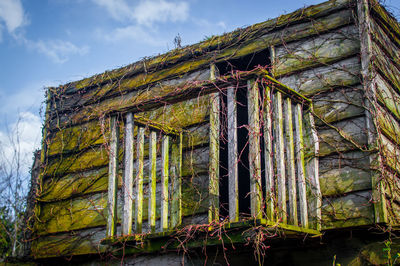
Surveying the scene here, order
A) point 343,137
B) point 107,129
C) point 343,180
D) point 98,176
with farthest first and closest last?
point 107,129
point 98,176
point 343,137
point 343,180

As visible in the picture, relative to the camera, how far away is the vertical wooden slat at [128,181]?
182 inches

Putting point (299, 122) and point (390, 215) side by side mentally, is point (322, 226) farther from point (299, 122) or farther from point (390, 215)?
point (299, 122)

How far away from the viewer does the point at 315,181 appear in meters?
4.71

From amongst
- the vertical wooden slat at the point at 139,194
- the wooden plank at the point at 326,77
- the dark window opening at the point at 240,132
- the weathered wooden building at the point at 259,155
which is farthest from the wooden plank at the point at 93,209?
the wooden plank at the point at 326,77

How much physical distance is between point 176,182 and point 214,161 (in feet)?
1.78

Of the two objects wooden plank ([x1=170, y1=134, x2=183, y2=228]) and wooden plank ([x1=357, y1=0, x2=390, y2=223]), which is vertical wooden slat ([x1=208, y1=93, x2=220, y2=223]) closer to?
wooden plank ([x1=170, y1=134, x2=183, y2=228])

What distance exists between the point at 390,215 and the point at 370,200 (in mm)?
267

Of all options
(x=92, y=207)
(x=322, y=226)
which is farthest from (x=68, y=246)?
(x=322, y=226)

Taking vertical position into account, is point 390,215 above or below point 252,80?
below

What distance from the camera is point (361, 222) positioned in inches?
172

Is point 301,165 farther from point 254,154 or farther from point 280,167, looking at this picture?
point 254,154

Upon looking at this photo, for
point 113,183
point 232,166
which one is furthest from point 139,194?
point 232,166

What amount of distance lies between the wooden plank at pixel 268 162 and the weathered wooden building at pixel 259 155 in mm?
10

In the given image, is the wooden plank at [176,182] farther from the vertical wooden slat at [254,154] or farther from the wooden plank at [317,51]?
the vertical wooden slat at [254,154]
